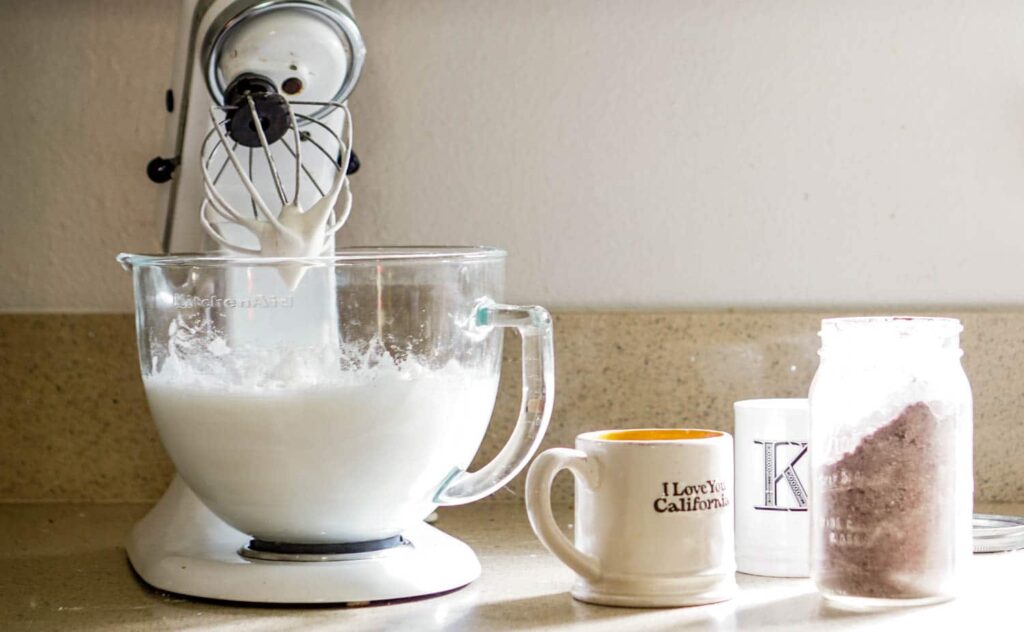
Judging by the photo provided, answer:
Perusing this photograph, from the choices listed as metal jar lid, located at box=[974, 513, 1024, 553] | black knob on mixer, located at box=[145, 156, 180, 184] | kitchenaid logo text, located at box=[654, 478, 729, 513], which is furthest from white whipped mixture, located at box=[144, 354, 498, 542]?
metal jar lid, located at box=[974, 513, 1024, 553]

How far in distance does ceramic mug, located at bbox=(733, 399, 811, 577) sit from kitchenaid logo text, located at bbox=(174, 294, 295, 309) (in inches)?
Answer: 11.1

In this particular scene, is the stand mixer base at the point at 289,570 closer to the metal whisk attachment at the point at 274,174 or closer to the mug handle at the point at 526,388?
the mug handle at the point at 526,388

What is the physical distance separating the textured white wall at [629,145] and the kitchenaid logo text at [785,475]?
11.7 inches

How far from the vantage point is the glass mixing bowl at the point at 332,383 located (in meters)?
0.67

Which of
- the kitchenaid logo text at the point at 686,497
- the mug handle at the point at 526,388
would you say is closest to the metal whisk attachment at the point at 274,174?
the mug handle at the point at 526,388

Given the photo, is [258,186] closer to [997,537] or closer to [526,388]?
[526,388]

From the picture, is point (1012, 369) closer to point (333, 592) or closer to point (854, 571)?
point (854, 571)

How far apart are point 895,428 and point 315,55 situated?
39 cm

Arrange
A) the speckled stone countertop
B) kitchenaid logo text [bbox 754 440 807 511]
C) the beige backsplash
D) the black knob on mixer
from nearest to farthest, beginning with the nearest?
1. the speckled stone countertop
2. kitchenaid logo text [bbox 754 440 807 511]
3. the black knob on mixer
4. the beige backsplash

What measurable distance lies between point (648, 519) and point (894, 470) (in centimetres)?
12

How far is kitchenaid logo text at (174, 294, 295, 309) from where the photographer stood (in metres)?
0.68

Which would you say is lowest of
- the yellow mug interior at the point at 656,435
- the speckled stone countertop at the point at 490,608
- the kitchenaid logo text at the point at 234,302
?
the speckled stone countertop at the point at 490,608

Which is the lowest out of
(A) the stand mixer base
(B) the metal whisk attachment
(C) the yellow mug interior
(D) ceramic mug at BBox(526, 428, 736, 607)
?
(A) the stand mixer base

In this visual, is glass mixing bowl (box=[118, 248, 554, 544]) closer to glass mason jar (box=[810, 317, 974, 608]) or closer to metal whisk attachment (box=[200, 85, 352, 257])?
metal whisk attachment (box=[200, 85, 352, 257])
